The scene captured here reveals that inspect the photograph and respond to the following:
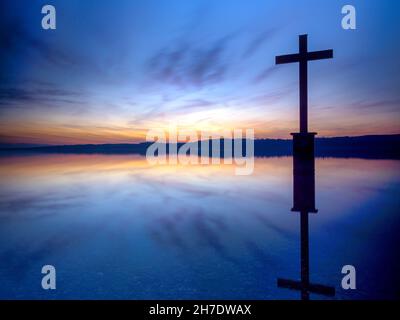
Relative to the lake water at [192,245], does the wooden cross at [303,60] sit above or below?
above

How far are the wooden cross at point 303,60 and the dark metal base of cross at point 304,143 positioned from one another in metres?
0.10

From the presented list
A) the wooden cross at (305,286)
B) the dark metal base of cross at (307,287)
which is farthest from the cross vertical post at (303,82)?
the dark metal base of cross at (307,287)

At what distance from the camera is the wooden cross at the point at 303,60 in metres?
4.70

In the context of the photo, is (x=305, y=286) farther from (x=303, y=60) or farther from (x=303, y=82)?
(x=303, y=60)

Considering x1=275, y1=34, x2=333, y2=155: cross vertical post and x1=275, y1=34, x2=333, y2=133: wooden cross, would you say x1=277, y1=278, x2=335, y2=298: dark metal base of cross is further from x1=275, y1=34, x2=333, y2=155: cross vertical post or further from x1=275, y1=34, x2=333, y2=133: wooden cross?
x1=275, y1=34, x2=333, y2=133: wooden cross

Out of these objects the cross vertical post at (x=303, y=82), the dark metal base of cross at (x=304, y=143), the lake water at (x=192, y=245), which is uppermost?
the cross vertical post at (x=303, y=82)

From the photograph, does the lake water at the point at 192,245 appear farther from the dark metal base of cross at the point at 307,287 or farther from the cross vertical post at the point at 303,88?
the cross vertical post at the point at 303,88

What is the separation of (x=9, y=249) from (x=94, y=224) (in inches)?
70.9

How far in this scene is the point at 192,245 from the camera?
16.0 ft

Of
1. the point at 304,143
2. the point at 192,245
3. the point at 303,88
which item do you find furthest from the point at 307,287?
the point at 303,88

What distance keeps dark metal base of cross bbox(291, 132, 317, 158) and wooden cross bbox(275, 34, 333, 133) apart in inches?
3.9

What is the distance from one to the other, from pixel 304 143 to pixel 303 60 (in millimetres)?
1665
